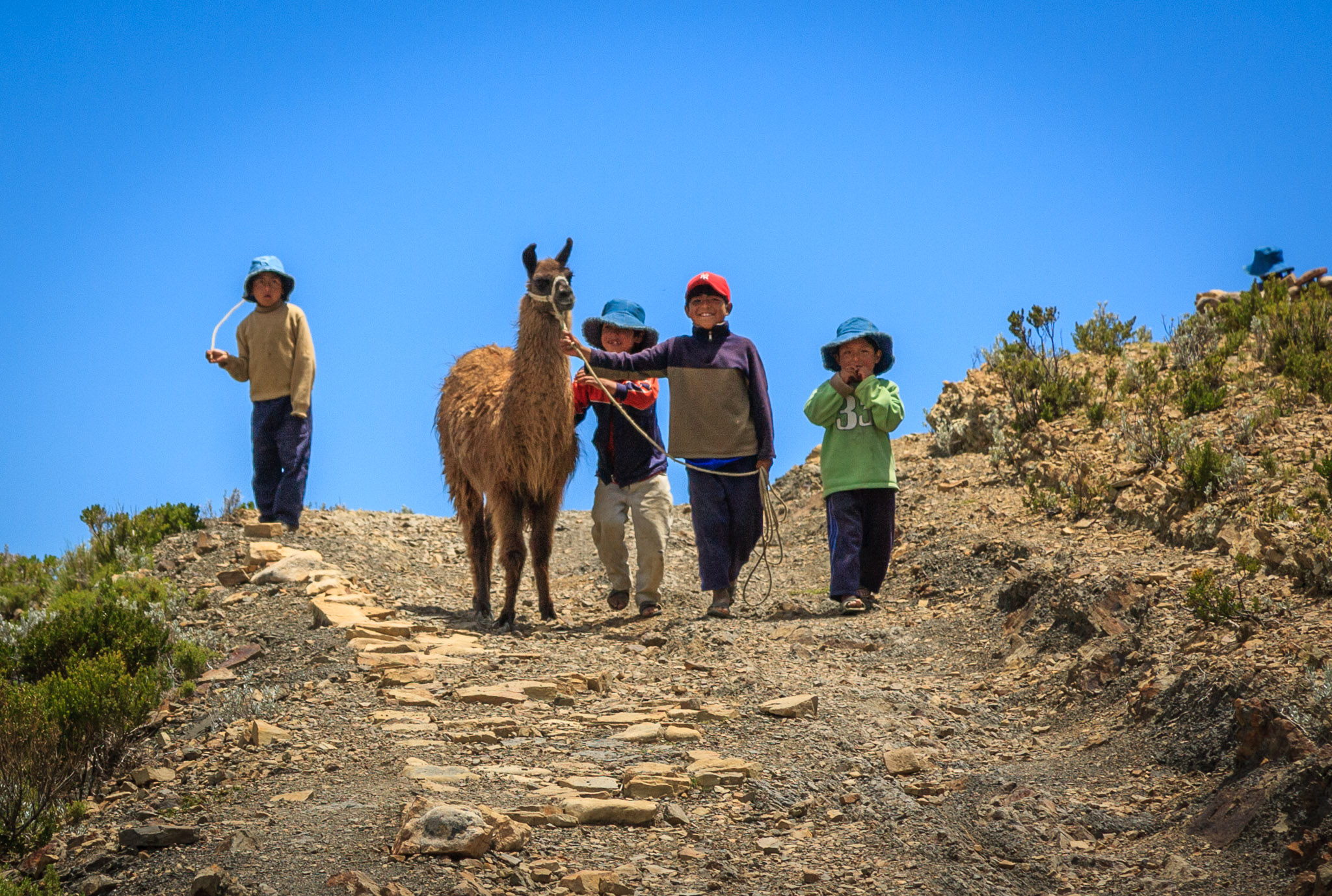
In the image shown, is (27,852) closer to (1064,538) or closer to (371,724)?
(371,724)

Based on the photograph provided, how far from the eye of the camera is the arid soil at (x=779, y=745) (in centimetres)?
394

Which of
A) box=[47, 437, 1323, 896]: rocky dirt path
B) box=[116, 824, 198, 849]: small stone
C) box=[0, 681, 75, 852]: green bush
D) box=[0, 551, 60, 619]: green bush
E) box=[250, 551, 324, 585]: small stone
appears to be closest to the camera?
box=[47, 437, 1323, 896]: rocky dirt path

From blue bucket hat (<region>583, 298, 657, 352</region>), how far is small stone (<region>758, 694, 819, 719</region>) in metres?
3.97

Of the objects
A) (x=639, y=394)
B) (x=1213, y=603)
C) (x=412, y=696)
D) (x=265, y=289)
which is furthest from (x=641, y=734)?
(x=265, y=289)

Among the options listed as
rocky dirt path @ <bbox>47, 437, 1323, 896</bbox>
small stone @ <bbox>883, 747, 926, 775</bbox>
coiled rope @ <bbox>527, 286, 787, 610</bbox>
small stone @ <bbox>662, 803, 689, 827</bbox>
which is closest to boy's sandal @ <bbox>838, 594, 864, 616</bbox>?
rocky dirt path @ <bbox>47, 437, 1323, 896</bbox>

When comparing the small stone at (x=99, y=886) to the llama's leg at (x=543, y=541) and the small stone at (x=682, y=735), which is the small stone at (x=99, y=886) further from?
the llama's leg at (x=543, y=541)

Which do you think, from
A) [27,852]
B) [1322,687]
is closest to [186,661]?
[27,852]

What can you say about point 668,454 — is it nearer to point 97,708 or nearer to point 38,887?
point 97,708

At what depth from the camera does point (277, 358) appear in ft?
35.3

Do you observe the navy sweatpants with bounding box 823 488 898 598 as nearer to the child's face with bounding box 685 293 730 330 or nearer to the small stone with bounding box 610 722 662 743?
the child's face with bounding box 685 293 730 330

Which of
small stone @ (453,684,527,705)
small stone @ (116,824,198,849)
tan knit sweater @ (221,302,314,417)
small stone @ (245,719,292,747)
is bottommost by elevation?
small stone @ (116,824,198,849)

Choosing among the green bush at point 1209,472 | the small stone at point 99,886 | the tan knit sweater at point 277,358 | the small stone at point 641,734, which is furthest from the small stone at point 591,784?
the tan knit sweater at point 277,358

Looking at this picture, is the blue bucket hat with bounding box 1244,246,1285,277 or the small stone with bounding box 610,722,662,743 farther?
the blue bucket hat with bounding box 1244,246,1285,277

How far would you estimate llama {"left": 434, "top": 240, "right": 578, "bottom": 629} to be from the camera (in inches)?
319
